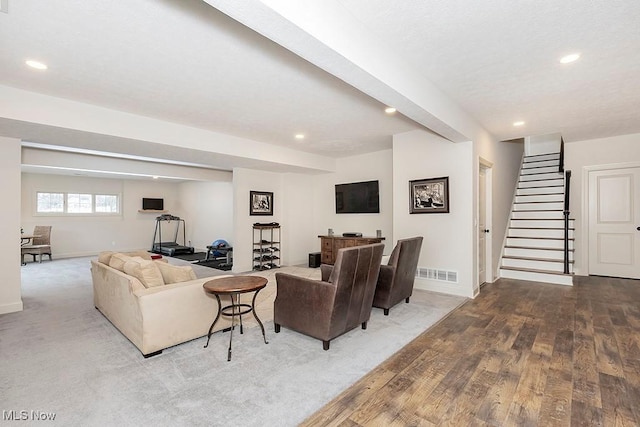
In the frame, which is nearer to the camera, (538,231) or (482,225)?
(482,225)

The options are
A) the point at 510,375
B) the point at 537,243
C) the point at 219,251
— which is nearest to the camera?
the point at 510,375

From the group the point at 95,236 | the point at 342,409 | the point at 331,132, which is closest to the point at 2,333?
the point at 342,409

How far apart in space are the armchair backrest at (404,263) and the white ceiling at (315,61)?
1479 millimetres

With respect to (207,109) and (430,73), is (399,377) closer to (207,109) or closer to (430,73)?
(430,73)

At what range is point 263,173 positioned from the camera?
23.1ft

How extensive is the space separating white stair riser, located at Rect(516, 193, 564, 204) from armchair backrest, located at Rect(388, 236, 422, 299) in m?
4.25

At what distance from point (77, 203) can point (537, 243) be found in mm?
12124

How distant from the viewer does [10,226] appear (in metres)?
3.90

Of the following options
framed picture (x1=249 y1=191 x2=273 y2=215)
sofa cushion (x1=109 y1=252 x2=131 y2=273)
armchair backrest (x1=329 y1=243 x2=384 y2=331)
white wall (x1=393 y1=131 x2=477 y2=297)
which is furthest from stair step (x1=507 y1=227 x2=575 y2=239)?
sofa cushion (x1=109 y1=252 x2=131 y2=273)

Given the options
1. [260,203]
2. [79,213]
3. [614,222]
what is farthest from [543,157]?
[79,213]

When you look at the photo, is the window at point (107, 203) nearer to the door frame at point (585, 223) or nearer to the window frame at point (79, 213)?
the window frame at point (79, 213)

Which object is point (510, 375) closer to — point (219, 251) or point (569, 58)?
point (569, 58)

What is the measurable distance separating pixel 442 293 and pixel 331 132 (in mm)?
3091

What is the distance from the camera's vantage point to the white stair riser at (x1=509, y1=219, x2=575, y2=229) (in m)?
5.93
